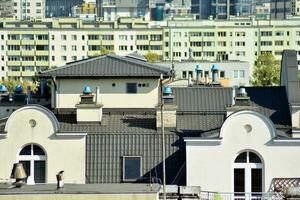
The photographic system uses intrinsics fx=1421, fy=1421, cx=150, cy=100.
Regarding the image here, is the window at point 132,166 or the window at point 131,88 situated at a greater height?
the window at point 131,88

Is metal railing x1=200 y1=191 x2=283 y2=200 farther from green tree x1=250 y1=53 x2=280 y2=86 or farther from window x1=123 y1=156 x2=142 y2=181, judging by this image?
green tree x1=250 y1=53 x2=280 y2=86

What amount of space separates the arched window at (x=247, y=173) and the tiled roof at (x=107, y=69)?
576 cm

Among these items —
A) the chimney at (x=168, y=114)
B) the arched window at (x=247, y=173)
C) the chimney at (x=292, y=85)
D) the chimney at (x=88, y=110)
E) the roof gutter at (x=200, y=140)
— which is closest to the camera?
the roof gutter at (x=200, y=140)

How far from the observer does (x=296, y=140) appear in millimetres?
39062

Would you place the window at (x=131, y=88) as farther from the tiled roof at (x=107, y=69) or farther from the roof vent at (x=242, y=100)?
the roof vent at (x=242, y=100)

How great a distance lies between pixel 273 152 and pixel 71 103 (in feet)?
26.4

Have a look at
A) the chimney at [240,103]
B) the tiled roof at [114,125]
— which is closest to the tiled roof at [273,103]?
the chimney at [240,103]

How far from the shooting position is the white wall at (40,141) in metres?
39.8

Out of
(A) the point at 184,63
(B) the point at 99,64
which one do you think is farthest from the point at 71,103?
(A) the point at 184,63

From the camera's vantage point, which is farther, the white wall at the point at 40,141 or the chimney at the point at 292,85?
the chimney at the point at 292,85

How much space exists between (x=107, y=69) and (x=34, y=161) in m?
5.68

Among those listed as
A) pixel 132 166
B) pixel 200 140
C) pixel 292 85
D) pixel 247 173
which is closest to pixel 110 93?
pixel 132 166

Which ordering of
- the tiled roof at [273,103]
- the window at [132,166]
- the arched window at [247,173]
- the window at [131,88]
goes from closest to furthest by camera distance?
the arched window at [247,173] < the window at [132,166] < the tiled roof at [273,103] < the window at [131,88]

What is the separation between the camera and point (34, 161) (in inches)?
1572
